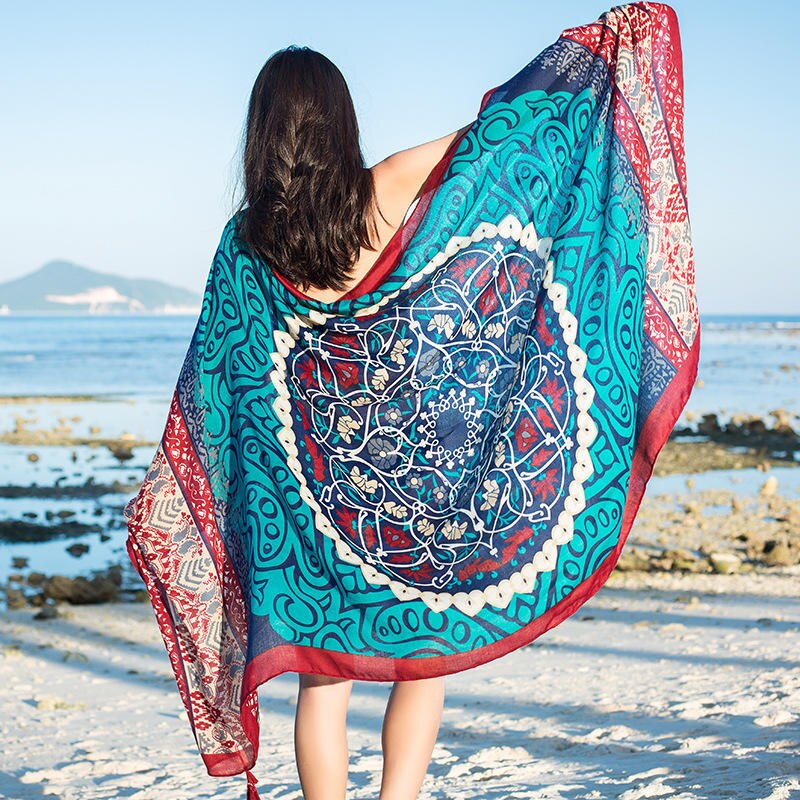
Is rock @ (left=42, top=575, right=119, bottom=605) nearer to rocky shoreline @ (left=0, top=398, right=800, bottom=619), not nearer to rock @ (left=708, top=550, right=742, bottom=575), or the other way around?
rocky shoreline @ (left=0, top=398, right=800, bottom=619)

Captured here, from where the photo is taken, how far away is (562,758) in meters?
3.34

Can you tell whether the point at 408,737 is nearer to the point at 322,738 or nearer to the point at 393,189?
the point at 322,738

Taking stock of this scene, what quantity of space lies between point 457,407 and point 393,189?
501mm

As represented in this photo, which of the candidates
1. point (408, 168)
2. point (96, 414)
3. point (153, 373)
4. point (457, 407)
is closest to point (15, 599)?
point (457, 407)

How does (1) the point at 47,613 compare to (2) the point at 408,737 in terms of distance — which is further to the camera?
(1) the point at 47,613

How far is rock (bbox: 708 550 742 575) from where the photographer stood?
632cm

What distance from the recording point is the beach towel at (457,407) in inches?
93.8

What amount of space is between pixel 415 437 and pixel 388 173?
59cm

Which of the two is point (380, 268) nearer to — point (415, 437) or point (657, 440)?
point (415, 437)

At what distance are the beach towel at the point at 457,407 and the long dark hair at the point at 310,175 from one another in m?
0.08

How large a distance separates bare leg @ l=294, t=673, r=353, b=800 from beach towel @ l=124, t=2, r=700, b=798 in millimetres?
69

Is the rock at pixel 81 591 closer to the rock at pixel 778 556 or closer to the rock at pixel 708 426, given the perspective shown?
the rock at pixel 778 556

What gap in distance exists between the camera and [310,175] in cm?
239

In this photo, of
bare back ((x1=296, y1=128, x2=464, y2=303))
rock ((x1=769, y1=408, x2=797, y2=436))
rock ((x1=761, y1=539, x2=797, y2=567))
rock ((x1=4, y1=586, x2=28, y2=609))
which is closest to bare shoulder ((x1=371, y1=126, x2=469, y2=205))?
bare back ((x1=296, y1=128, x2=464, y2=303))
